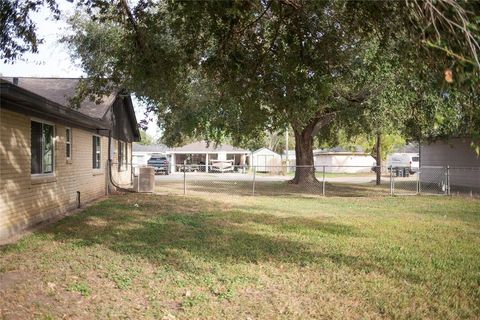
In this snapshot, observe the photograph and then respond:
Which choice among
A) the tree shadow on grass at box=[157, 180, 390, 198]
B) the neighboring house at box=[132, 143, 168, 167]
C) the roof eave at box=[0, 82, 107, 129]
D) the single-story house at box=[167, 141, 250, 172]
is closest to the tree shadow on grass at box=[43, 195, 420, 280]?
the roof eave at box=[0, 82, 107, 129]

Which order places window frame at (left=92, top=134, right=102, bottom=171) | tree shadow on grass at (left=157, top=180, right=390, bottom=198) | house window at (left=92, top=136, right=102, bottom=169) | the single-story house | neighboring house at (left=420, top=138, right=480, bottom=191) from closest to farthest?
window frame at (left=92, top=134, right=102, bottom=171) → house window at (left=92, top=136, right=102, bottom=169) → tree shadow on grass at (left=157, top=180, right=390, bottom=198) → neighboring house at (left=420, top=138, right=480, bottom=191) → the single-story house

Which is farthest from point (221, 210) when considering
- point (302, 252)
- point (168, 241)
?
point (302, 252)

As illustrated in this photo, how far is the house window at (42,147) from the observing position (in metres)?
10.8

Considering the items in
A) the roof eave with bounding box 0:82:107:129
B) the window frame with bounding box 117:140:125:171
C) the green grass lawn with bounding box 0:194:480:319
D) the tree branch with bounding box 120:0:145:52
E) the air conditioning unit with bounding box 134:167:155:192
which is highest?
the tree branch with bounding box 120:0:145:52

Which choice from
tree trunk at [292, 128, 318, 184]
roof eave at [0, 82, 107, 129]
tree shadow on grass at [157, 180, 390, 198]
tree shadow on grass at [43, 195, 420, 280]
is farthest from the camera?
tree trunk at [292, 128, 318, 184]

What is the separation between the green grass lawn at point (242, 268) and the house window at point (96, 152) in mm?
5163

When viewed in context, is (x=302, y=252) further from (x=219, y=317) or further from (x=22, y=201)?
(x=22, y=201)

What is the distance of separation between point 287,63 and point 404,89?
909 centimetres

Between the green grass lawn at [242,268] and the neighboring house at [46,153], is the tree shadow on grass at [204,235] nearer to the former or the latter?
the green grass lawn at [242,268]

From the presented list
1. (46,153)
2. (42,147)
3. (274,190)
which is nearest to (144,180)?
(274,190)

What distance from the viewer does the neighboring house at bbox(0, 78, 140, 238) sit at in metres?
9.22

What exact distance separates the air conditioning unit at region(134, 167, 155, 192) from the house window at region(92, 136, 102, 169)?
10.8ft

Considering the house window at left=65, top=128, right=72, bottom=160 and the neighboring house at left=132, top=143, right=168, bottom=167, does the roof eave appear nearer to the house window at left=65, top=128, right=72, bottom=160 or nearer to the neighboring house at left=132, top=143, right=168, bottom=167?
the house window at left=65, top=128, right=72, bottom=160

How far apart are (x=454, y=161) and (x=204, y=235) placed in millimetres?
20629
